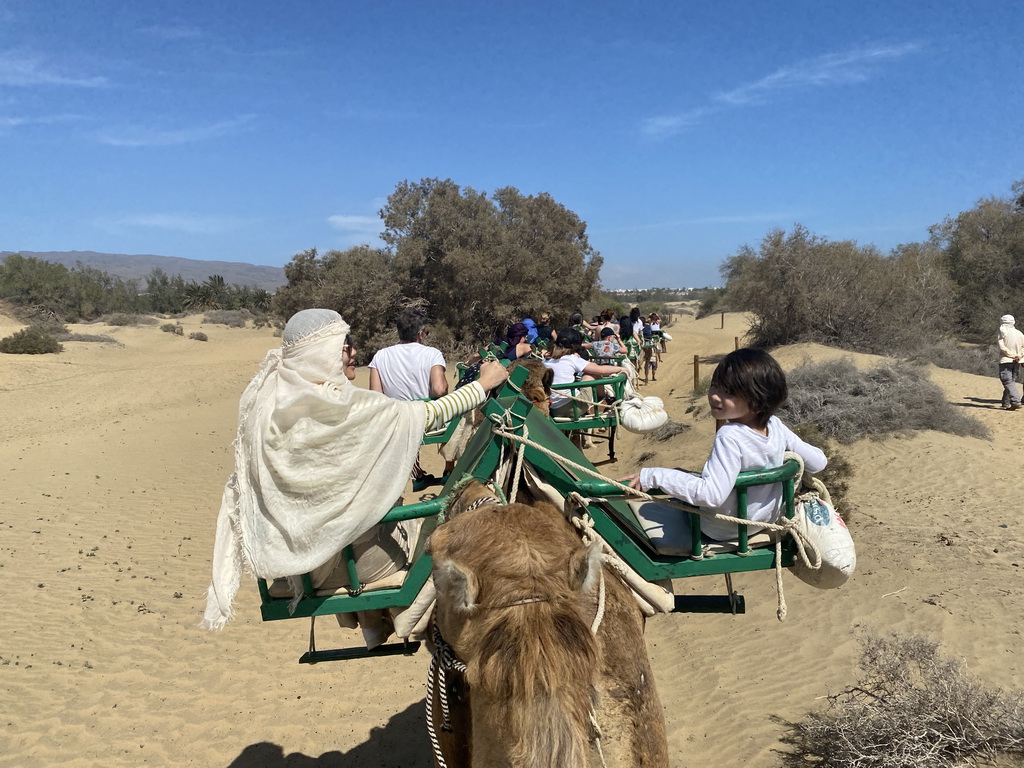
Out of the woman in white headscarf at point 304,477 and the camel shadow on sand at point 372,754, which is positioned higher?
the woman in white headscarf at point 304,477

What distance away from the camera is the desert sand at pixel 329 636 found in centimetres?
509

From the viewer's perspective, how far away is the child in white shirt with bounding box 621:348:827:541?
8.25 ft

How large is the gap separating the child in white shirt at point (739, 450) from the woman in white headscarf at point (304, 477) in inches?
39.3

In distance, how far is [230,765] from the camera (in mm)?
4930

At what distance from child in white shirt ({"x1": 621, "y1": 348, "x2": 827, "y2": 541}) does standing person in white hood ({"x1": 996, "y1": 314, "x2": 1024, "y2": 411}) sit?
44.0ft

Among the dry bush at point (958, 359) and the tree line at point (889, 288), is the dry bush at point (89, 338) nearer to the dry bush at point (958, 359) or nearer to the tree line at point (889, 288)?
the tree line at point (889, 288)

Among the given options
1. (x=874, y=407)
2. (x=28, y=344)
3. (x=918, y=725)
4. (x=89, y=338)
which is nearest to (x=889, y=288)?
(x=874, y=407)

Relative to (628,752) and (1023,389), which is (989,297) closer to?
(1023,389)

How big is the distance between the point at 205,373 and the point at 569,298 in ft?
53.5

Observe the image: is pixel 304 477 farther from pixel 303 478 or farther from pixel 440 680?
pixel 440 680

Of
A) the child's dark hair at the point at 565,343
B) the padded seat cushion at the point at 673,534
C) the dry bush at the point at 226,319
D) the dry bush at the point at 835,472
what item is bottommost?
the dry bush at the point at 835,472

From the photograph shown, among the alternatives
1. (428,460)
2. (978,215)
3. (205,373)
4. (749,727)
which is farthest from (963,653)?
(978,215)

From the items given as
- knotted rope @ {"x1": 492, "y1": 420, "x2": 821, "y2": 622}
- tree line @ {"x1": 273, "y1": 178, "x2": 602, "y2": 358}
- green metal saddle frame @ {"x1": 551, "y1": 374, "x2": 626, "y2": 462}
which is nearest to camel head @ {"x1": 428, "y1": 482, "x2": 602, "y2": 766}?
knotted rope @ {"x1": 492, "y1": 420, "x2": 821, "y2": 622}

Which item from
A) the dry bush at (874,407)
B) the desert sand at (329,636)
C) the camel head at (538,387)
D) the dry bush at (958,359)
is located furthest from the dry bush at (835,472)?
the dry bush at (958,359)
